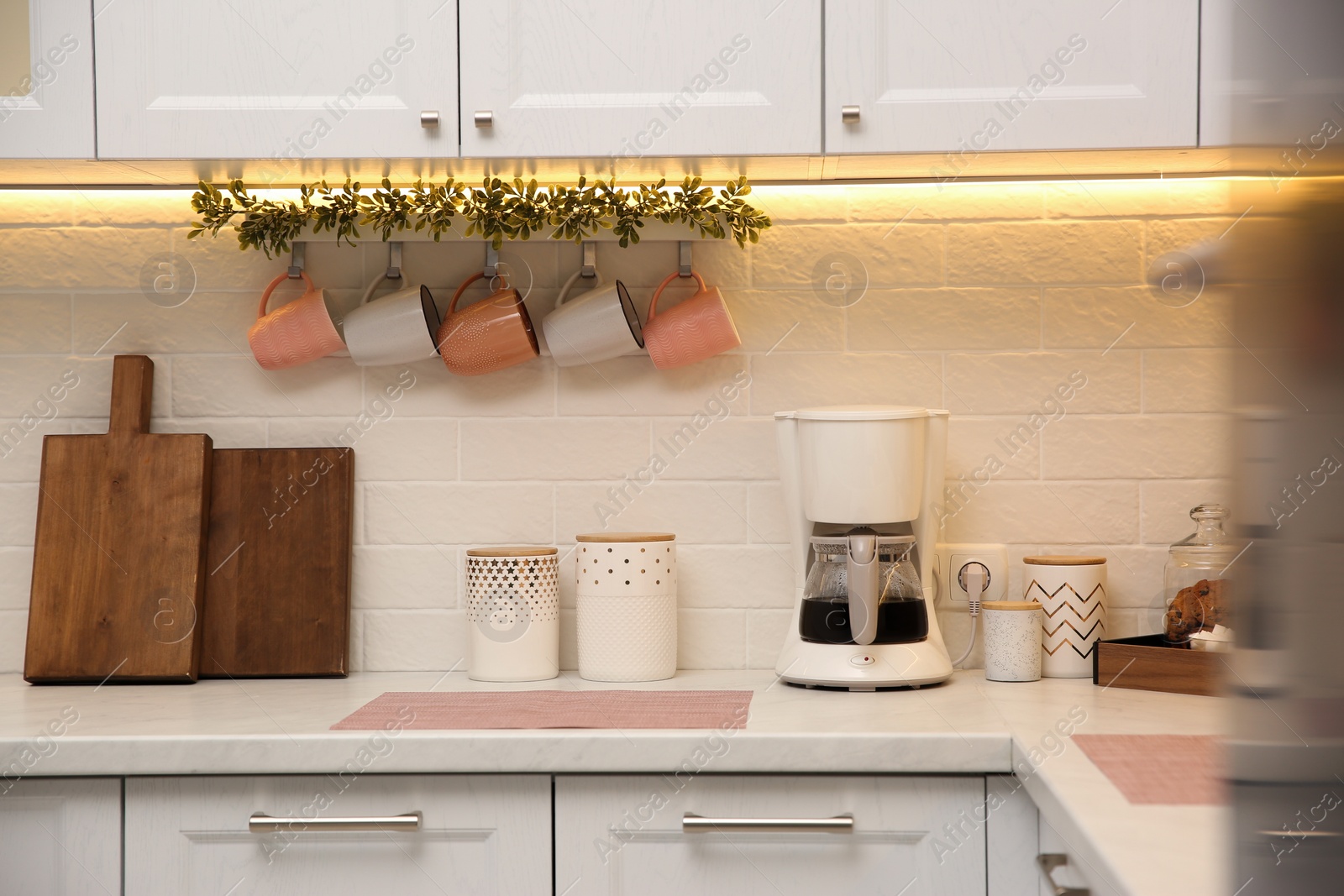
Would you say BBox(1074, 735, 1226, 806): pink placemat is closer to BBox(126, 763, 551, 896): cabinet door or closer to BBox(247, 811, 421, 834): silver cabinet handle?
BBox(126, 763, 551, 896): cabinet door

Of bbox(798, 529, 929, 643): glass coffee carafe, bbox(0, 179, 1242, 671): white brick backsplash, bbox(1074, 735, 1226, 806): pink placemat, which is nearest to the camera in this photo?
bbox(1074, 735, 1226, 806): pink placemat

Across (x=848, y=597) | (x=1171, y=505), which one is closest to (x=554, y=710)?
(x=848, y=597)

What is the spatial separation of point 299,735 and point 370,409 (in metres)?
0.61

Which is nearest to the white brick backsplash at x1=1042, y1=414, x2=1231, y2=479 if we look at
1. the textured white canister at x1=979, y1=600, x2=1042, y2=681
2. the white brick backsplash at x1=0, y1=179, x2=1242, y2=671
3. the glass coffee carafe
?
the white brick backsplash at x1=0, y1=179, x2=1242, y2=671

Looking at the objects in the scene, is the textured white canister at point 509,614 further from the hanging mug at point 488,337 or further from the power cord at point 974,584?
the power cord at point 974,584

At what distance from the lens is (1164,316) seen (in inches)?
65.9

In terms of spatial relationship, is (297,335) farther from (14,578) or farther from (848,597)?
(848,597)

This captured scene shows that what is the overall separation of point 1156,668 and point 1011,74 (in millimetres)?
798

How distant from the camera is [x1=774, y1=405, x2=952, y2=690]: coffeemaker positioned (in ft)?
4.73

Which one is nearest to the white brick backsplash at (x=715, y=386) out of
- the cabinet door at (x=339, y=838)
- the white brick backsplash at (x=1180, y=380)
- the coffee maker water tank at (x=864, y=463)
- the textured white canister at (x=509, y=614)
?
the white brick backsplash at (x=1180, y=380)

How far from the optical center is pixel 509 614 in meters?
1.56

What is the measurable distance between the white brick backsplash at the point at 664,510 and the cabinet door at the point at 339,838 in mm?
533

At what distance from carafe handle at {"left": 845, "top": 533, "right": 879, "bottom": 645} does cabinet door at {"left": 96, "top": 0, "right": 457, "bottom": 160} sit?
722 millimetres

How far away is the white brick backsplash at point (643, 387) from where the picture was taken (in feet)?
5.58
